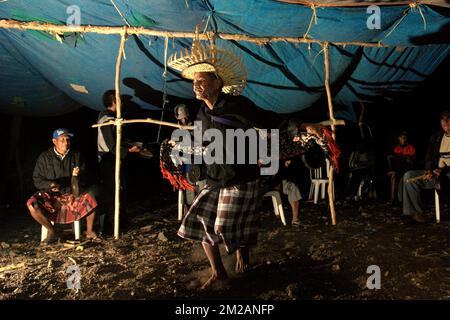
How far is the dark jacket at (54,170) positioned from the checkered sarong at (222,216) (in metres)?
2.38

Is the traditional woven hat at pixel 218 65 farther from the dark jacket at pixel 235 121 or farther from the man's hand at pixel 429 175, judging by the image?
the man's hand at pixel 429 175

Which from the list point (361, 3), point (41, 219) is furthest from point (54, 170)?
point (361, 3)

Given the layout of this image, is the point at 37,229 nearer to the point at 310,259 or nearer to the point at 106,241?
the point at 106,241

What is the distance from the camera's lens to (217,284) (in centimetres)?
299

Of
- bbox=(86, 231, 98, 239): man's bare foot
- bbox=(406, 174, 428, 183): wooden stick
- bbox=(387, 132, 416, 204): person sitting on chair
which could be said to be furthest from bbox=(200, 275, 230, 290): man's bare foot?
bbox=(387, 132, 416, 204): person sitting on chair

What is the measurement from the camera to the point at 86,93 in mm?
5984

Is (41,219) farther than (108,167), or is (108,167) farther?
(108,167)

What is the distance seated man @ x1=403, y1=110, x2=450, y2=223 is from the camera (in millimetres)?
5164

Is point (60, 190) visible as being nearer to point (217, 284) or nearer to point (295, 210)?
point (217, 284)

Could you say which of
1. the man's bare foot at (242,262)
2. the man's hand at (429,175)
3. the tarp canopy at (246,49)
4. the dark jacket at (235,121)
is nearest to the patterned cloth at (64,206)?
the tarp canopy at (246,49)

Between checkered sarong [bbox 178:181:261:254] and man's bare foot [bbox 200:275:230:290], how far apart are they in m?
0.26

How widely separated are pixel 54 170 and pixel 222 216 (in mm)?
2804

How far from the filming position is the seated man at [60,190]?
4555 mm

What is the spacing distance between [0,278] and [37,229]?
6.48 ft
